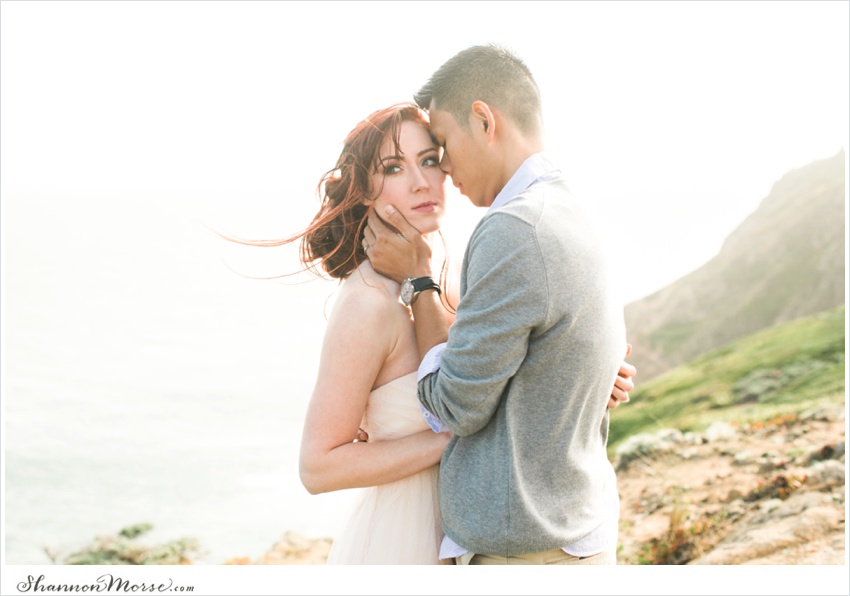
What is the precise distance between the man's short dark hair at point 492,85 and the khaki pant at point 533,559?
1175 millimetres

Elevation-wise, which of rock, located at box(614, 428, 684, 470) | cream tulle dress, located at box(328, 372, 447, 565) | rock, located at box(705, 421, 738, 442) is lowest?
rock, located at box(614, 428, 684, 470)

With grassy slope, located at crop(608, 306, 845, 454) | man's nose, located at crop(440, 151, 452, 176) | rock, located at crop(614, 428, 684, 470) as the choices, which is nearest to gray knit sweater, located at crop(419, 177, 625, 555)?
man's nose, located at crop(440, 151, 452, 176)

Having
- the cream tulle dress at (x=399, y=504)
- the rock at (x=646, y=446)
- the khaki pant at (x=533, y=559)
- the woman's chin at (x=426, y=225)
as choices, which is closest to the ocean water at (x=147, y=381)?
the rock at (x=646, y=446)

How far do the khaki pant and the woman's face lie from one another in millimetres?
→ 1019

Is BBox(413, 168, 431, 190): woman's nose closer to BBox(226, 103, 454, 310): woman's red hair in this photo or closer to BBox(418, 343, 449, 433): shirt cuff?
BBox(226, 103, 454, 310): woman's red hair

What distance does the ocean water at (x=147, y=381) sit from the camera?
10539 mm

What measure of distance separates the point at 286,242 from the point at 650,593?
184 cm

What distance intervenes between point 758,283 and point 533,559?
351 inches

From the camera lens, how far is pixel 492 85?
2.38 meters

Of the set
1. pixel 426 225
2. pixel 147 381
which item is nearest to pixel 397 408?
pixel 426 225

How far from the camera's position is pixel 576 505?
216 cm

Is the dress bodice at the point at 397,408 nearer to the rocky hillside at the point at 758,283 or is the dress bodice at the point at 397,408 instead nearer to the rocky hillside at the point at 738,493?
the rocky hillside at the point at 738,493

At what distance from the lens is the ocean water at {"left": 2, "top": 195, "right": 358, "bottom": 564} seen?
10539mm

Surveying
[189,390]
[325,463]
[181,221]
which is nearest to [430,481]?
[325,463]
